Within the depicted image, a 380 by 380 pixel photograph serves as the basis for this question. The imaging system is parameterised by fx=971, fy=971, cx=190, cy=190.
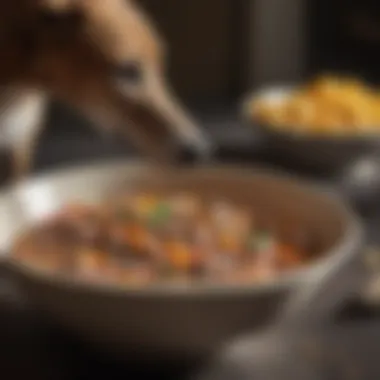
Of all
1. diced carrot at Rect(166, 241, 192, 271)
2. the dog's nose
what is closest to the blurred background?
the dog's nose

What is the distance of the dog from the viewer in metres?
1.41

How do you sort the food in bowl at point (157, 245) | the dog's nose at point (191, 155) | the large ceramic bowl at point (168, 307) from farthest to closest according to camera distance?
the dog's nose at point (191, 155), the food in bowl at point (157, 245), the large ceramic bowl at point (168, 307)

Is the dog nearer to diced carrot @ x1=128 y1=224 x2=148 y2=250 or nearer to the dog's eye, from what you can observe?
the dog's eye

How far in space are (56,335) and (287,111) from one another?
748 mm

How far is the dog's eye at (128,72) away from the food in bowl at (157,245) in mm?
392

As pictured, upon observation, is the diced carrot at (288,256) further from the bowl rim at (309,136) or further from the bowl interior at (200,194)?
the bowl rim at (309,136)

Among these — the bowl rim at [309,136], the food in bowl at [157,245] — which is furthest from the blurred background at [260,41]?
the food in bowl at [157,245]

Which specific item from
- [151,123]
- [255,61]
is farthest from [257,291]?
[255,61]

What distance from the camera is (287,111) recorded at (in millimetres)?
1602

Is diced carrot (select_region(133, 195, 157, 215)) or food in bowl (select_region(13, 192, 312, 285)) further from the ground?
diced carrot (select_region(133, 195, 157, 215))

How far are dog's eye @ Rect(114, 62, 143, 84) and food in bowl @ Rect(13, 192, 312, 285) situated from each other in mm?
392

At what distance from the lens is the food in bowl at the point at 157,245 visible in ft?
3.14

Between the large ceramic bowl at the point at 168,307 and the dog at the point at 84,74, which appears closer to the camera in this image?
the large ceramic bowl at the point at 168,307

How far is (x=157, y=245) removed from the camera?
1.00 metres
